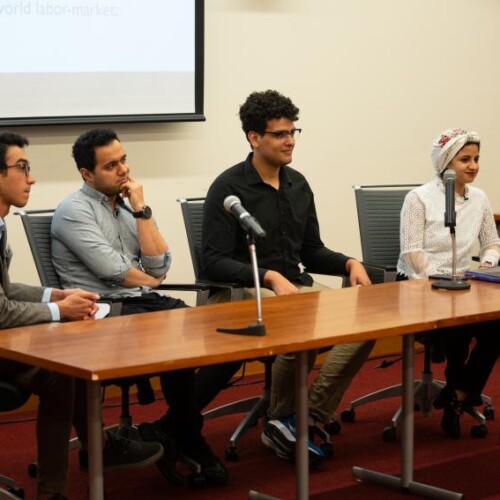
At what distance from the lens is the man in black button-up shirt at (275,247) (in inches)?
152

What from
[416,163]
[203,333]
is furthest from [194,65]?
[203,333]

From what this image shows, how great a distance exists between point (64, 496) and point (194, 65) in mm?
2409

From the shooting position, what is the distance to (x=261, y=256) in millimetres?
4074

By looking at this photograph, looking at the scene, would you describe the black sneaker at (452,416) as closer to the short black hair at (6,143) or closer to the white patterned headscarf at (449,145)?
the white patterned headscarf at (449,145)

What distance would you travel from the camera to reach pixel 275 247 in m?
4.09

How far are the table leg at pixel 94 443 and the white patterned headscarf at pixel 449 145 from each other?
7.38 ft

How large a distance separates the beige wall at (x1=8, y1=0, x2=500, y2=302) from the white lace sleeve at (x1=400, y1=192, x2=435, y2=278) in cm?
102

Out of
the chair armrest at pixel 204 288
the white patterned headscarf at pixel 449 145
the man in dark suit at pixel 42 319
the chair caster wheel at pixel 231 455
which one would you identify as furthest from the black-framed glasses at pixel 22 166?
the white patterned headscarf at pixel 449 145

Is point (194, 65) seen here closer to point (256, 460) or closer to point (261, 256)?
point (261, 256)

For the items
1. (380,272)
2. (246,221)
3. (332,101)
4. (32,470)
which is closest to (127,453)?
(32,470)

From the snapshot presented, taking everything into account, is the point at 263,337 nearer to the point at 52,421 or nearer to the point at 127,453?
the point at 52,421

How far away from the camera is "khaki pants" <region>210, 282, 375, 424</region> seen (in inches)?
154

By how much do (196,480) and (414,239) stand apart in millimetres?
1436

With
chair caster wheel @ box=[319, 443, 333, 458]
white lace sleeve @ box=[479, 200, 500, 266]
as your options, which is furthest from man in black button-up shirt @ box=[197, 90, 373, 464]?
white lace sleeve @ box=[479, 200, 500, 266]
